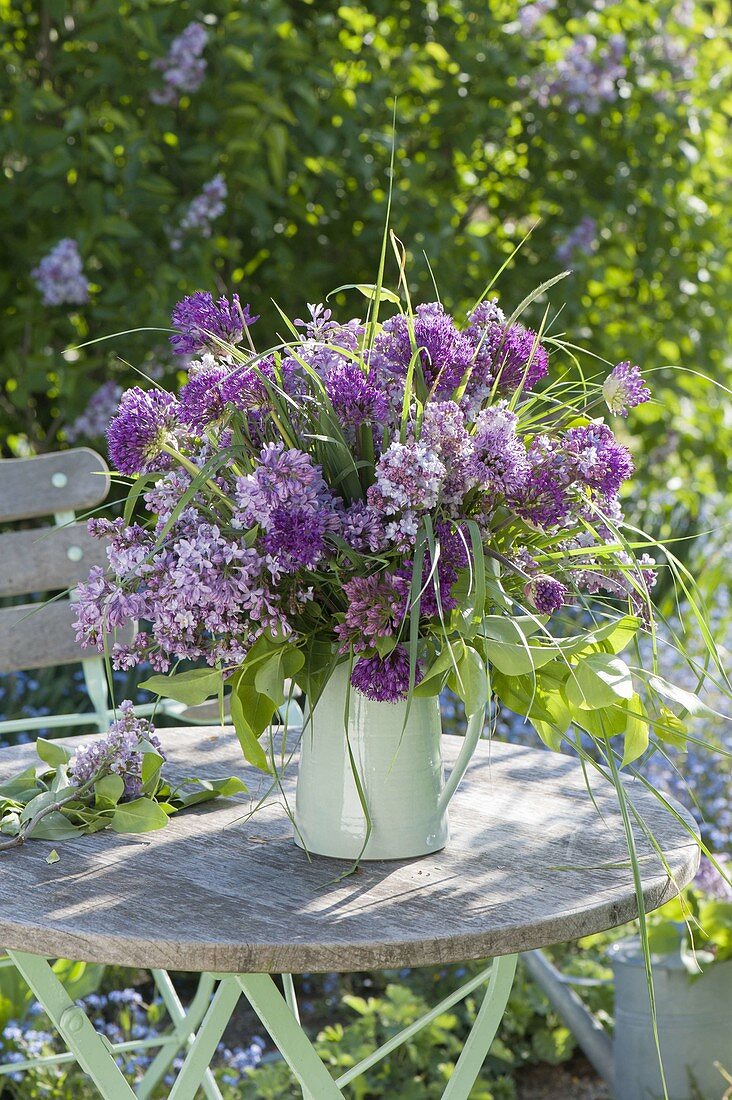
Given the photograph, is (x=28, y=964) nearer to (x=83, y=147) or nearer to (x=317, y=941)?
(x=317, y=941)

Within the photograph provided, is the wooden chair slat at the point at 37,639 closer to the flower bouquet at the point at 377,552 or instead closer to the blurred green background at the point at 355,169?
the flower bouquet at the point at 377,552

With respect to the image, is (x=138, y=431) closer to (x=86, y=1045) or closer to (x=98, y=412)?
(x=86, y=1045)

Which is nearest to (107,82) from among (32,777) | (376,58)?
(376,58)

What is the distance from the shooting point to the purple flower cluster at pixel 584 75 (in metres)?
3.61

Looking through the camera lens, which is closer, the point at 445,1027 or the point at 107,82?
the point at 445,1027

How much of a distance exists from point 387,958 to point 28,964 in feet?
1.25

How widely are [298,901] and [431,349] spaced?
0.52 m


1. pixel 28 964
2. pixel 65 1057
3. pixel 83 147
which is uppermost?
pixel 83 147

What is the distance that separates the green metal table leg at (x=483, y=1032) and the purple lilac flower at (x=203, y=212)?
2275 mm

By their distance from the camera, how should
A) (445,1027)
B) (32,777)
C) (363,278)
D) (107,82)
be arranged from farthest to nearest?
(363,278) < (107,82) < (445,1027) < (32,777)

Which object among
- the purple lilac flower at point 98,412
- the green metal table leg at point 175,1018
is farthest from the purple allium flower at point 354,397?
the purple lilac flower at point 98,412

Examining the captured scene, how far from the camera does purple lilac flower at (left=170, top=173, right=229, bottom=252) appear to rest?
10.4 feet

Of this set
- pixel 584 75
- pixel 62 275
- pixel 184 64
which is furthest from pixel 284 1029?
pixel 584 75

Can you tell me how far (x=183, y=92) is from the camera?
3.27 meters
